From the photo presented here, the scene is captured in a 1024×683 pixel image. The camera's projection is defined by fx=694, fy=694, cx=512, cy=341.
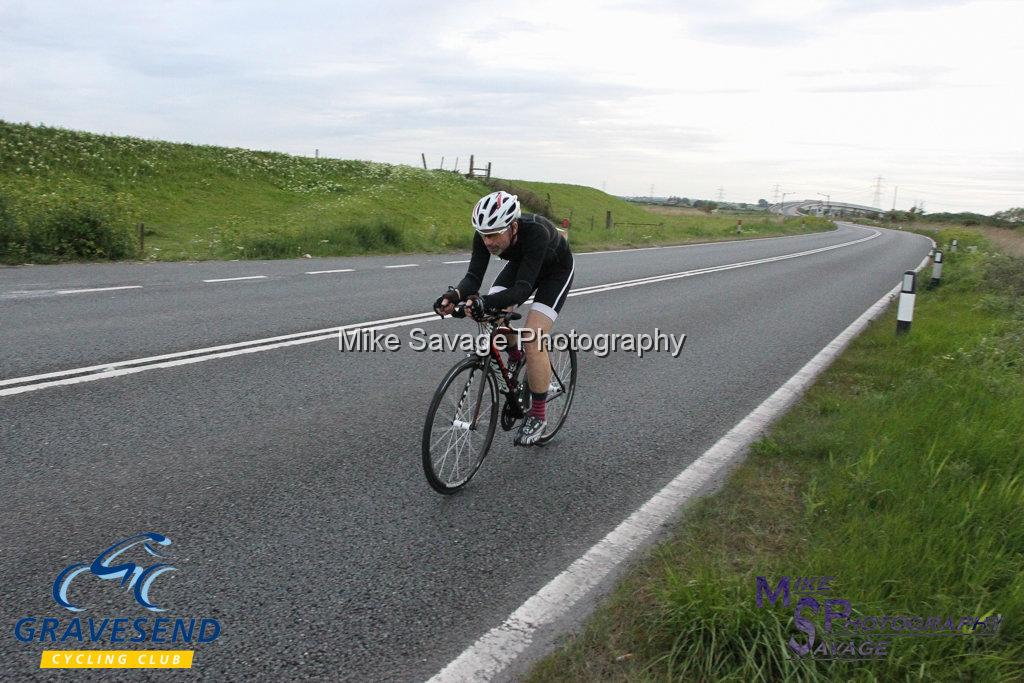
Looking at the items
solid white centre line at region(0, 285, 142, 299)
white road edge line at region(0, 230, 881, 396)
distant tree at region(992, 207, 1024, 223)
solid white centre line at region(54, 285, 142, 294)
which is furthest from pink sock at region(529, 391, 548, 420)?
distant tree at region(992, 207, 1024, 223)

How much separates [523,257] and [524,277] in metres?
0.19

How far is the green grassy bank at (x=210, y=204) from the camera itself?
46.0 feet

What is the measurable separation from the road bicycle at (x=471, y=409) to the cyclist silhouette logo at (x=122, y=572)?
140 centimetres

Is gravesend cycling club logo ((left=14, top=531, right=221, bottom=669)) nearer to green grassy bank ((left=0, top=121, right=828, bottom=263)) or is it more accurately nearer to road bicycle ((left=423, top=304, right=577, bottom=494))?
road bicycle ((left=423, top=304, right=577, bottom=494))

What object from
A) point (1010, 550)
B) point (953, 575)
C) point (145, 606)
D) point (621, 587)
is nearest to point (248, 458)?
point (145, 606)

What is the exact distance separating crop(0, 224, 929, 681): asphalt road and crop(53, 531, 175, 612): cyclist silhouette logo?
46 mm

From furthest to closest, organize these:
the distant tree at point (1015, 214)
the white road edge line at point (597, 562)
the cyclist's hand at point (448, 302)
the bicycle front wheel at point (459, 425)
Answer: the distant tree at point (1015, 214) < the cyclist's hand at point (448, 302) < the bicycle front wheel at point (459, 425) < the white road edge line at point (597, 562)

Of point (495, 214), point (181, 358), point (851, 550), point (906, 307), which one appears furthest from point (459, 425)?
point (906, 307)

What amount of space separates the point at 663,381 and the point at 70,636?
5438mm

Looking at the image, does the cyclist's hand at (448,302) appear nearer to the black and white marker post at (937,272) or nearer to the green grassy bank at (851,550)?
the green grassy bank at (851,550)

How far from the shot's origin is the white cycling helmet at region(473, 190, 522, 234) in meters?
4.07

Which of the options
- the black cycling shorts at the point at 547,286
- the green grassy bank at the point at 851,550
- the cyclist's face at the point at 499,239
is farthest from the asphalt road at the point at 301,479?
the cyclist's face at the point at 499,239

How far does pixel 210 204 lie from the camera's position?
2830 cm

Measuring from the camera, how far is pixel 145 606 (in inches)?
111
